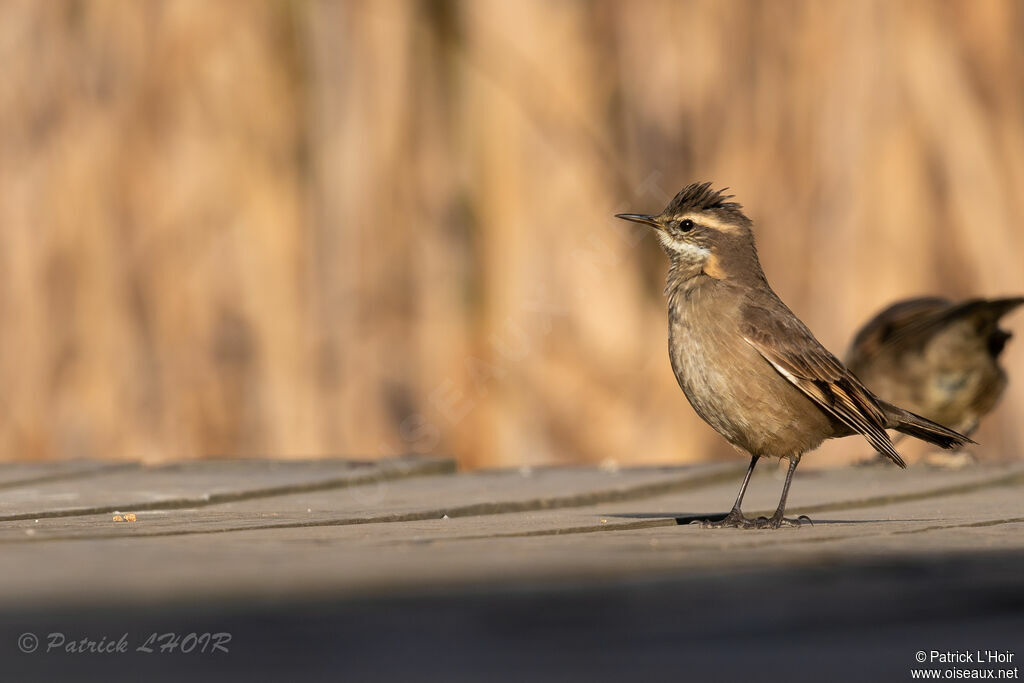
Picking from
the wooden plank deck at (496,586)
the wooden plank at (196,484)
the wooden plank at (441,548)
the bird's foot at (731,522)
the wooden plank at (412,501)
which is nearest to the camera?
the wooden plank deck at (496,586)

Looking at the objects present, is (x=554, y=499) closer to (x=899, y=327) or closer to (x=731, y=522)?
(x=731, y=522)

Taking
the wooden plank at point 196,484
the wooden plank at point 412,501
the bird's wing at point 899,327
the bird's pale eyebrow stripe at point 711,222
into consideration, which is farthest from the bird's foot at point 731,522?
the bird's wing at point 899,327

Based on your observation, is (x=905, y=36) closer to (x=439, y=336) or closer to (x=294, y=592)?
(x=439, y=336)

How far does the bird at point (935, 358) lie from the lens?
16.8 ft

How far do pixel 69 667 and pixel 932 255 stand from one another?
491 cm

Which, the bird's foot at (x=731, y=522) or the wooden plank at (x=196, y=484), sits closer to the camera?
the bird's foot at (x=731, y=522)

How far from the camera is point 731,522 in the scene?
2943 mm

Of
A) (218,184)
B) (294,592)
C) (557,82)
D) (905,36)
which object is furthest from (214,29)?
(294,592)

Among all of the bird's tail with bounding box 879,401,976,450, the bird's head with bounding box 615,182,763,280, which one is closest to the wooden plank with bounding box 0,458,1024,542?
the bird's tail with bounding box 879,401,976,450

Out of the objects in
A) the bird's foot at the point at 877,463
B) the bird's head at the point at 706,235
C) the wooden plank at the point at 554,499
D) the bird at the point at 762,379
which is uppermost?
the bird's head at the point at 706,235

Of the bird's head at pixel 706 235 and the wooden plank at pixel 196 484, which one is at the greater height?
the bird's head at pixel 706 235

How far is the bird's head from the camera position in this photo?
11.6 ft

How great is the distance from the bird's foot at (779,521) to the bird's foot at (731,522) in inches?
0.6

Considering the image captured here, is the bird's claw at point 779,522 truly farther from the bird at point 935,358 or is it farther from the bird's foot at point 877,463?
the bird at point 935,358
